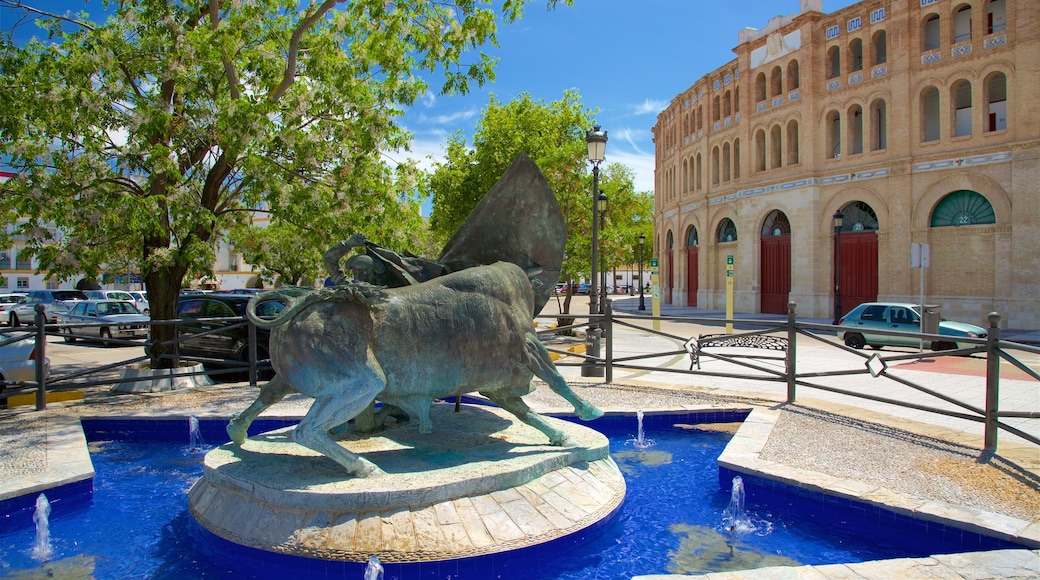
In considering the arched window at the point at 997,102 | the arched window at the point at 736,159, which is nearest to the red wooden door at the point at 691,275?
the arched window at the point at 736,159

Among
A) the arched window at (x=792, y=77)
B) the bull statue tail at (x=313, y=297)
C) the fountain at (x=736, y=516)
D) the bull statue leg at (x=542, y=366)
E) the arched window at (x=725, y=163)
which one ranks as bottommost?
the fountain at (x=736, y=516)

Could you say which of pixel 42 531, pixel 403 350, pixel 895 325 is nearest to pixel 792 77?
pixel 895 325

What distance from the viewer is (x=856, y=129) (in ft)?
92.2

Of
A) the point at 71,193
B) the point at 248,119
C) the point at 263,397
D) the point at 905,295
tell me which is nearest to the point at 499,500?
the point at 263,397

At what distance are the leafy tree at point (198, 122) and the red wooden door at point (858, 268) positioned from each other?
71.3 feet

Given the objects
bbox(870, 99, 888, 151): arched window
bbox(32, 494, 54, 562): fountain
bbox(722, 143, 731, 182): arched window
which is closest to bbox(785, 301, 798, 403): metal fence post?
bbox(32, 494, 54, 562): fountain

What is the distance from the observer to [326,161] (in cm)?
1105

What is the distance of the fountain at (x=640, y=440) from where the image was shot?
289 inches

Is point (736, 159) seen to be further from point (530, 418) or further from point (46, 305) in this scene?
point (46, 305)

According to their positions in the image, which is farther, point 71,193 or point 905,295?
point 905,295

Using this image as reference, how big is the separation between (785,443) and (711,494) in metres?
1.38

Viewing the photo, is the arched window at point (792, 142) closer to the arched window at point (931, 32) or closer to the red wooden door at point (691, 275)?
the arched window at point (931, 32)

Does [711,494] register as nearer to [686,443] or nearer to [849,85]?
[686,443]

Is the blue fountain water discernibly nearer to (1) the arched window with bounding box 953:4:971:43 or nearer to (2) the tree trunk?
(2) the tree trunk
